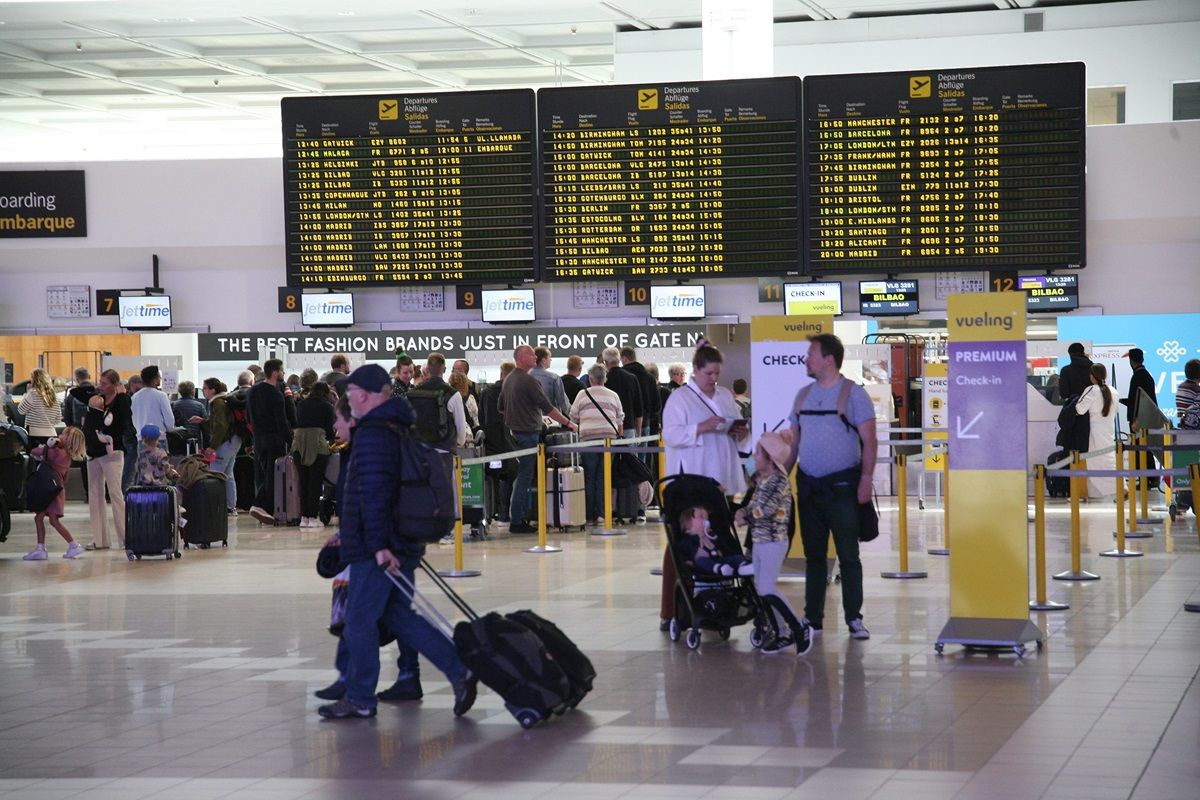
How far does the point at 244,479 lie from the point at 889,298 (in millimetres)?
8821

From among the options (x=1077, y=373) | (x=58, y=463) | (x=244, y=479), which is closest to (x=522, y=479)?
(x=58, y=463)

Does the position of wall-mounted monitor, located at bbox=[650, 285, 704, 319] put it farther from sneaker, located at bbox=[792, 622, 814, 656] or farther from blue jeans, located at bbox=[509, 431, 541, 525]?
sneaker, located at bbox=[792, 622, 814, 656]

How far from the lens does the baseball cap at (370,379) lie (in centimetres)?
701

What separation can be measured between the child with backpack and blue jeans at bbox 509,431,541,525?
4.14 meters

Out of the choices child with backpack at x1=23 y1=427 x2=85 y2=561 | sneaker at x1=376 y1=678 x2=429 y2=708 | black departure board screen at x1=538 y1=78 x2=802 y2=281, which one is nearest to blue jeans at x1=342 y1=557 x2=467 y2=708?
sneaker at x1=376 y1=678 x2=429 y2=708

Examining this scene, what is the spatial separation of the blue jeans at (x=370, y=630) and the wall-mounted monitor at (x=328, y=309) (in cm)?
1171

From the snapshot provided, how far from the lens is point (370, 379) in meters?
7.05

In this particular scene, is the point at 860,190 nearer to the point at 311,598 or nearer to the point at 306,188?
the point at 306,188

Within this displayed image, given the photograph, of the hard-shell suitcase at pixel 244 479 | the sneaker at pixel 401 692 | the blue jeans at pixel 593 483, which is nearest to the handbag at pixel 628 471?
the blue jeans at pixel 593 483

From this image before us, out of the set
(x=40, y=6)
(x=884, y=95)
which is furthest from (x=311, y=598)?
(x=40, y=6)

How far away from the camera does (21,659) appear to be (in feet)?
29.1

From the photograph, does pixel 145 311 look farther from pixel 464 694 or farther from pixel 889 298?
pixel 464 694

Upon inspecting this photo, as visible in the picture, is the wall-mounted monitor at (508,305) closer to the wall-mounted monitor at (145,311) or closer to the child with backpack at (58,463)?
the wall-mounted monitor at (145,311)

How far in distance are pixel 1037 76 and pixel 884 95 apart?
1.59 meters
